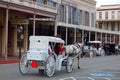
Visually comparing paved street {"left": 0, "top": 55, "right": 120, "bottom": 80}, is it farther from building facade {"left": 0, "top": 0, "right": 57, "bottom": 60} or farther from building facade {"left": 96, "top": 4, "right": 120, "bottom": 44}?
building facade {"left": 96, "top": 4, "right": 120, "bottom": 44}

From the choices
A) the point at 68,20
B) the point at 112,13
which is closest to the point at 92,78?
the point at 68,20

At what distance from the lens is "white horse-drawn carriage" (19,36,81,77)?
54.6 ft

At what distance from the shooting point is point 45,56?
16.7 meters

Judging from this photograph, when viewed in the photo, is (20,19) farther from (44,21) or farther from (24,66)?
(24,66)

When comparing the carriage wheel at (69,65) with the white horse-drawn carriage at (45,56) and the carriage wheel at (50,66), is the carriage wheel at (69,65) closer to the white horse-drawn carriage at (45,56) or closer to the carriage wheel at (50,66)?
the white horse-drawn carriage at (45,56)

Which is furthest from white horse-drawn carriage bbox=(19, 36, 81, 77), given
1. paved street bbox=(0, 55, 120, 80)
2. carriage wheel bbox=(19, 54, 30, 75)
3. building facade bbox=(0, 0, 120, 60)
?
building facade bbox=(0, 0, 120, 60)

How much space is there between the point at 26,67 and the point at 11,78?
176 cm

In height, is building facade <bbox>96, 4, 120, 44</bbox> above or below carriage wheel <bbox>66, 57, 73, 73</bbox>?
above

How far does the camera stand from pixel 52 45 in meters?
17.9

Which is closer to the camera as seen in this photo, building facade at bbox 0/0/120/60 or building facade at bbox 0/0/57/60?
building facade at bbox 0/0/120/60

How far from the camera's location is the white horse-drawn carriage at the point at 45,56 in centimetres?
1664

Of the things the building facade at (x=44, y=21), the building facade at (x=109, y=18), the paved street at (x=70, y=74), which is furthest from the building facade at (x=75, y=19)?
the paved street at (x=70, y=74)

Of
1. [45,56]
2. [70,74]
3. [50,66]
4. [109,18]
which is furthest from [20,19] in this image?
[109,18]

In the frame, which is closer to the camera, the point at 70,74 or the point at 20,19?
the point at 70,74
